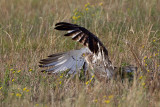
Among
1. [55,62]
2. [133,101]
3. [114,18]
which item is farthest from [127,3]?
[133,101]

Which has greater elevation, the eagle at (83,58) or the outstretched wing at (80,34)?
the outstretched wing at (80,34)

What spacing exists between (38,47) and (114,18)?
2.03 metres

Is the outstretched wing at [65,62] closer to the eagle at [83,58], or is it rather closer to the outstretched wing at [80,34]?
the eagle at [83,58]

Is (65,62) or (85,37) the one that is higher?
(85,37)

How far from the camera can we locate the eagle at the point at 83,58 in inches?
160

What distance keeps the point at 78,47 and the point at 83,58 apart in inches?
54.9

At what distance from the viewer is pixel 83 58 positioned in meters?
4.81

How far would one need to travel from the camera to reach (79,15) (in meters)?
7.09

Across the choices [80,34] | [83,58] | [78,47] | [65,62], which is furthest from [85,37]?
[78,47]

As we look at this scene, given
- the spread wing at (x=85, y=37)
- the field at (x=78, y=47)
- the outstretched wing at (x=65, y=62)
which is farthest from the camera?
the outstretched wing at (x=65, y=62)

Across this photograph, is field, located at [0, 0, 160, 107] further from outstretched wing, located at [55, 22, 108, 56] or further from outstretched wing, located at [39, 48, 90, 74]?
outstretched wing, located at [55, 22, 108, 56]

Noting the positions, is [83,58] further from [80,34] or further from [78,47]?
[78,47]

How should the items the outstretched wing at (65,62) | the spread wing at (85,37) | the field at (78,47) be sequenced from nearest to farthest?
1. the field at (78,47)
2. the spread wing at (85,37)
3. the outstretched wing at (65,62)

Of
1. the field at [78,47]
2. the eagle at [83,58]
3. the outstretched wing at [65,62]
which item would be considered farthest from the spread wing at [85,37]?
the outstretched wing at [65,62]
